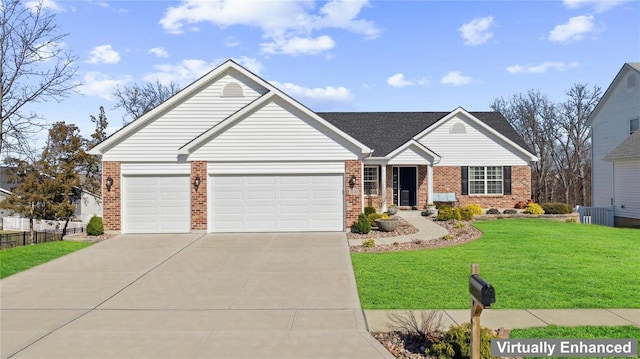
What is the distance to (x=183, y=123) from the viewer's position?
19.1 meters

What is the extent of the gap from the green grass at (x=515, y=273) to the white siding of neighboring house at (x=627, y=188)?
912cm

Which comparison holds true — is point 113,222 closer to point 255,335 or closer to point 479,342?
point 255,335

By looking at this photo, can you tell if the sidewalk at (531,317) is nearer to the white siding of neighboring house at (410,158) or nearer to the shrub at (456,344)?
the shrub at (456,344)

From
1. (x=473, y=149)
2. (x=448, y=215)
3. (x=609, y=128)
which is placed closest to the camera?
(x=448, y=215)

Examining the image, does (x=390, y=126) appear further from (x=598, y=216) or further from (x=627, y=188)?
(x=627, y=188)

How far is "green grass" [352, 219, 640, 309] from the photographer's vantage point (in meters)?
8.58

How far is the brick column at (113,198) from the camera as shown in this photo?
1841 cm

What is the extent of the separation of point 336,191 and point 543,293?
33.6ft

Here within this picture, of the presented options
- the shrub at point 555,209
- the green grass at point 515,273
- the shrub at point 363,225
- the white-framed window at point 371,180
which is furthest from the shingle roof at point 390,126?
the green grass at point 515,273

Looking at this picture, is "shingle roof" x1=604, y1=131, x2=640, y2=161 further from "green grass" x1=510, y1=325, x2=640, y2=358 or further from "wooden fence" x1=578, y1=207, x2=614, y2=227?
"green grass" x1=510, y1=325, x2=640, y2=358

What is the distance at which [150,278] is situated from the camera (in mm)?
11281

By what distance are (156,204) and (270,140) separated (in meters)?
5.34

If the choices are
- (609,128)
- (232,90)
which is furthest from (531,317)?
(609,128)

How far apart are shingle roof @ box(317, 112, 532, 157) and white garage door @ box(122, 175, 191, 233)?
11.3 metres
